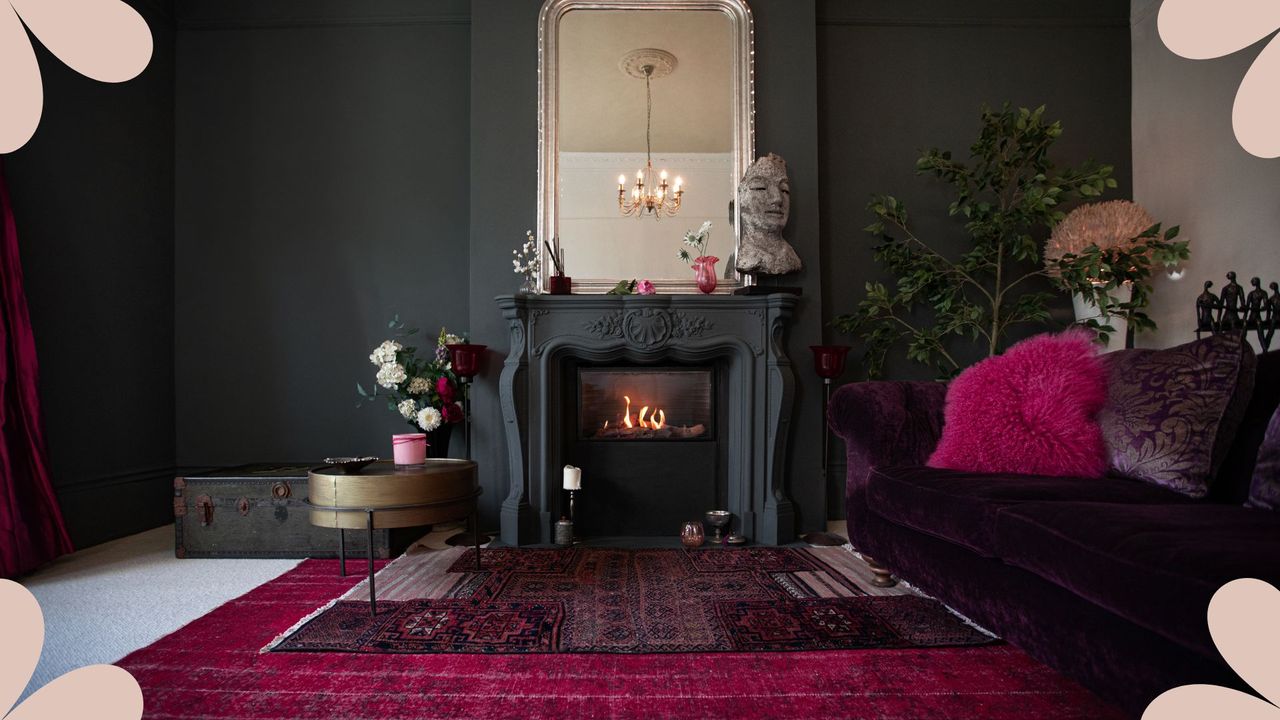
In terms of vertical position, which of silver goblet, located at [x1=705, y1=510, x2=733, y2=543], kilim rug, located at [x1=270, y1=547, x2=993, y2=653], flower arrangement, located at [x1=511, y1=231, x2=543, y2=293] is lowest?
kilim rug, located at [x1=270, y1=547, x2=993, y2=653]

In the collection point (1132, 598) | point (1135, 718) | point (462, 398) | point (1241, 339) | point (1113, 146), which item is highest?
point (1113, 146)

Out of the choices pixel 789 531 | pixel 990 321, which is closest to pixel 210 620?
pixel 789 531

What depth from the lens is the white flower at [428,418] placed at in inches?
130

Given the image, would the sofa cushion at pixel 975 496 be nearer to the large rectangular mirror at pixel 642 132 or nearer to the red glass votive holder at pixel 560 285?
the large rectangular mirror at pixel 642 132

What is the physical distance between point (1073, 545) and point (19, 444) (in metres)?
3.69

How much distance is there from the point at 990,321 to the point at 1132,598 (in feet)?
9.07

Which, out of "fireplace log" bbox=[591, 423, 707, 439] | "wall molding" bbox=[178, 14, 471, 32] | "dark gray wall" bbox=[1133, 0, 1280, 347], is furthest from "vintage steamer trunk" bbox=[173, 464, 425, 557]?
"dark gray wall" bbox=[1133, 0, 1280, 347]

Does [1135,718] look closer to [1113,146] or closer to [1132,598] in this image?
[1132,598]

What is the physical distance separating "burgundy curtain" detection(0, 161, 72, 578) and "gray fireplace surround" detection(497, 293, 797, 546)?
6.10ft

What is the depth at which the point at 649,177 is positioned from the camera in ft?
11.5

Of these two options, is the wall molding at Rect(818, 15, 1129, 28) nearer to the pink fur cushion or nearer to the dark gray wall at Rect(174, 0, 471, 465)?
the dark gray wall at Rect(174, 0, 471, 465)

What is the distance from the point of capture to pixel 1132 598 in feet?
3.92

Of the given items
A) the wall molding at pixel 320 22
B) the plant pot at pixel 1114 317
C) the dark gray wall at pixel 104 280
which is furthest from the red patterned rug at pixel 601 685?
the wall molding at pixel 320 22

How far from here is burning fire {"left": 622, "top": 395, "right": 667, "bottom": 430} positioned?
136 inches
